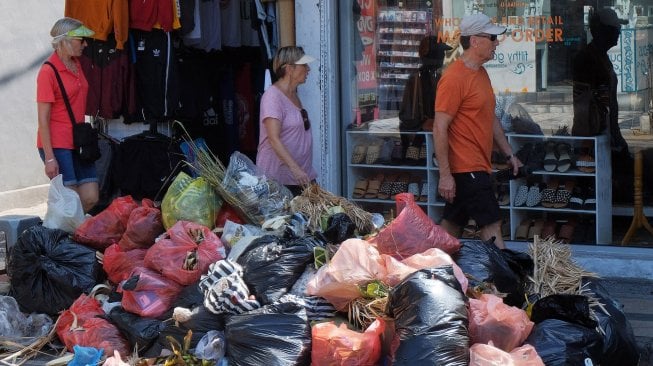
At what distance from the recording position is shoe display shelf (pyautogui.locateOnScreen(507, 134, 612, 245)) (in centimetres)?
783

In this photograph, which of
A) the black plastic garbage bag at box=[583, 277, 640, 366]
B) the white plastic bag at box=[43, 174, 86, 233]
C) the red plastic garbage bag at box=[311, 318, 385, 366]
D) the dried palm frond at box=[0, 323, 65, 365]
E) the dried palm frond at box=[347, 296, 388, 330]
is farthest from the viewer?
the white plastic bag at box=[43, 174, 86, 233]

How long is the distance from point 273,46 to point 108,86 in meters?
1.44

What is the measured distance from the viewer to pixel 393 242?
556 centimetres

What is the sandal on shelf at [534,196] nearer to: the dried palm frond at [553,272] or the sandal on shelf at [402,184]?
the sandal on shelf at [402,184]

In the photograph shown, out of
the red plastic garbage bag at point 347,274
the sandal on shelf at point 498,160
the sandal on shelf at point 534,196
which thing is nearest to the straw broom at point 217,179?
the red plastic garbage bag at point 347,274

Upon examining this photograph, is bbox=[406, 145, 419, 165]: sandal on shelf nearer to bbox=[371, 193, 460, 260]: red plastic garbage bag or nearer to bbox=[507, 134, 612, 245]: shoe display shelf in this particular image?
bbox=[507, 134, 612, 245]: shoe display shelf

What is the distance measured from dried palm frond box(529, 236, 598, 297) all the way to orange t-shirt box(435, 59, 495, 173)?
0.74 metres

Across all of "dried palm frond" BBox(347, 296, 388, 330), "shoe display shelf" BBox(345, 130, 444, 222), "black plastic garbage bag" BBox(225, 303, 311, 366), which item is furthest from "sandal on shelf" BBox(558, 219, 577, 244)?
"black plastic garbage bag" BBox(225, 303, 311, 366)

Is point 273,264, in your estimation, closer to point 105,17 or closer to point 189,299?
point 189,299

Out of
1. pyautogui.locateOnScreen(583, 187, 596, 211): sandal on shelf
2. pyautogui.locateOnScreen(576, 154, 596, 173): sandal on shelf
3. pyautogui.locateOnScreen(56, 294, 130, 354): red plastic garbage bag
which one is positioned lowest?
pyautogui.locateOnScreen(56, 294, 130, 354): red plastic garbage bag

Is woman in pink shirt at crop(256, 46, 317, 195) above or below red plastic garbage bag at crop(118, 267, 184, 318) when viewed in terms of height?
above

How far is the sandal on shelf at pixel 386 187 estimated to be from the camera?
8.47 metres

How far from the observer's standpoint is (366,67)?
332 inches

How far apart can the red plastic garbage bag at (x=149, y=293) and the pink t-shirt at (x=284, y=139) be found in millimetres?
1297
